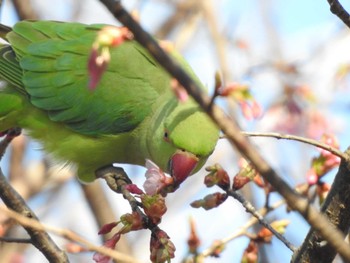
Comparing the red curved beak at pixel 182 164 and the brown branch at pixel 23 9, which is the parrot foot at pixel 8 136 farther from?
the brown branch at pixel 23 9

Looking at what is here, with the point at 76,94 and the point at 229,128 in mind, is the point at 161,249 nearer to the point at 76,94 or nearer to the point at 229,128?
the point at 229,128

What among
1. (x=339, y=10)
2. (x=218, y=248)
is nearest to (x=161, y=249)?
(x=218, y=248)

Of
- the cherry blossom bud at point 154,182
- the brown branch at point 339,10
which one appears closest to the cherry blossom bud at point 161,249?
the cherry blossom bud at point 154,182

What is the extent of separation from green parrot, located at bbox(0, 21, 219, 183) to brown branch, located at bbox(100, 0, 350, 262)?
1649mm

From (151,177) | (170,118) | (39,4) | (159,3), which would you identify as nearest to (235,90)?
(151,177)

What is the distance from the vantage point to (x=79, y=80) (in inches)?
110

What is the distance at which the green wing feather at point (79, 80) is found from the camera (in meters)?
2.80

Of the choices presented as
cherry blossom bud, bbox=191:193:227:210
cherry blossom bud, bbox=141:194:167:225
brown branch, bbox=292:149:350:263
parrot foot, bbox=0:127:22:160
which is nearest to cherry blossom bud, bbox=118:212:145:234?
cherry blossom bud, bbox=141:194:167:225

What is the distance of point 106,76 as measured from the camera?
281 centimetres

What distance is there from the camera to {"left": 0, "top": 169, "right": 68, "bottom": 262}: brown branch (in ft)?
6.66

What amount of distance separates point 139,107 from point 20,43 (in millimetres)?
589

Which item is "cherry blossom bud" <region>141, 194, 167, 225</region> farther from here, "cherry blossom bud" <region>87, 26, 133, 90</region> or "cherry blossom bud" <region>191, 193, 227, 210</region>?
"cherry blossom bud" <region>87, 26, 133, 90</region>

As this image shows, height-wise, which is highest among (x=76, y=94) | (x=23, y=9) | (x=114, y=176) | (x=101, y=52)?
(x=101, y=52)

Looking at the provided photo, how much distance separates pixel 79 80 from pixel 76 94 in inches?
2.8
